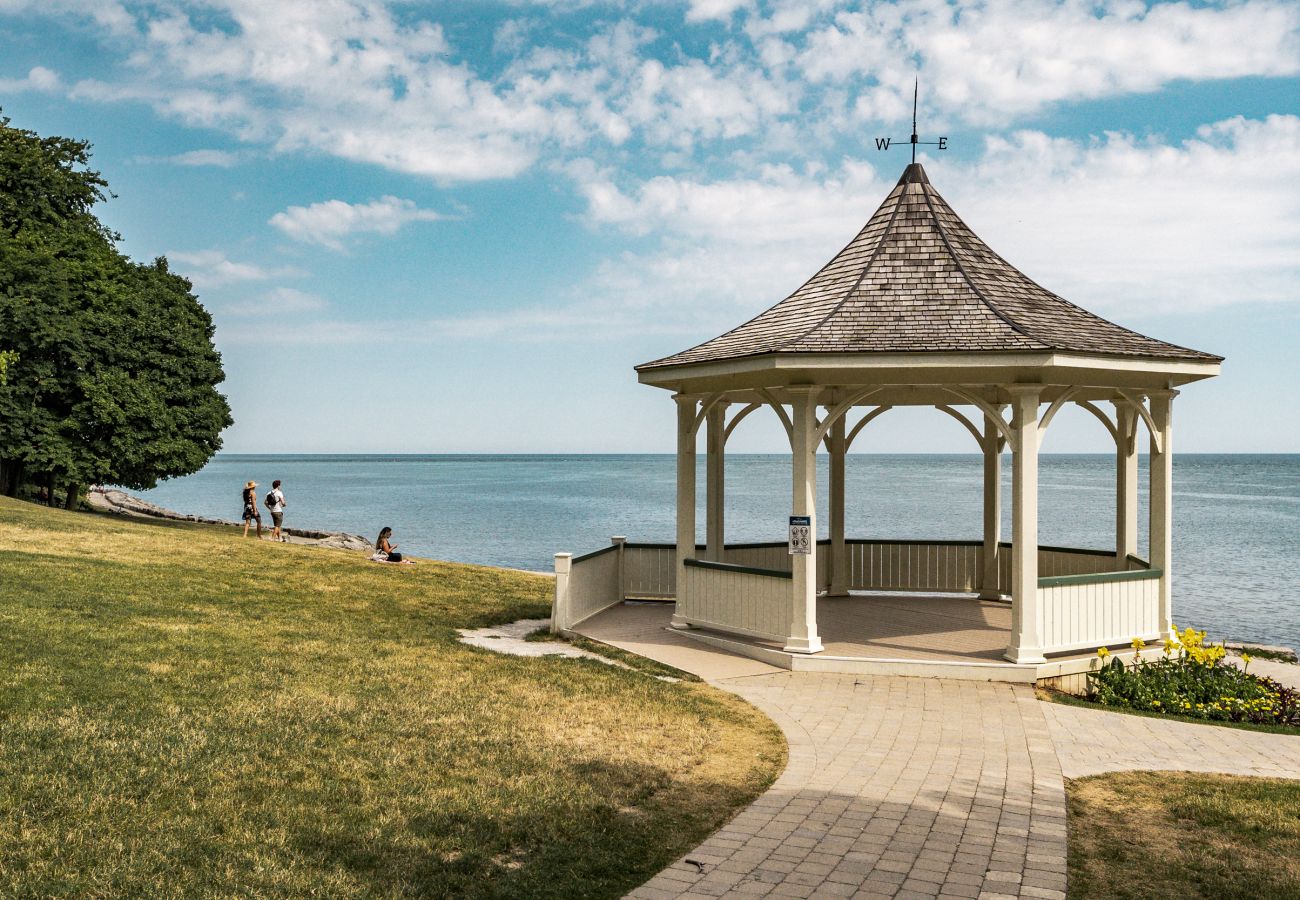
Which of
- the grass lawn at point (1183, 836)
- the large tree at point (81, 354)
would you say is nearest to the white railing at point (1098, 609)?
the grass lawn at point (1183, 836)

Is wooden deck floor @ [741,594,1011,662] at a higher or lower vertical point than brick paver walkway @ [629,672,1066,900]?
higher

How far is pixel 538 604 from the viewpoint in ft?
55.9

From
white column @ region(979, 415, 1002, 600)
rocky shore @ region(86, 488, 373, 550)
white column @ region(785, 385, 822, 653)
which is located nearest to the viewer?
white column @ region(785, 385, 822, 653)

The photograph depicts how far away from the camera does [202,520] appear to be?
42.8 meters

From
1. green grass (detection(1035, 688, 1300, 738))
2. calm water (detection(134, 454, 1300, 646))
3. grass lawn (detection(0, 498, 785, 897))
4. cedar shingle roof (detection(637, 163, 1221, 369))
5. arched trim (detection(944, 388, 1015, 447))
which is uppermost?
cedar shingle roof (detection(637, 163, 1221, 369))

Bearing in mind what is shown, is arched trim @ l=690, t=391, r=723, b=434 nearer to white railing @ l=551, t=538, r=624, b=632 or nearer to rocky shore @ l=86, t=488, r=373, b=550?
white railing @ l=551, t=538, r=624, b=632

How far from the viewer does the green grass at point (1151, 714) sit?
31.1 feet

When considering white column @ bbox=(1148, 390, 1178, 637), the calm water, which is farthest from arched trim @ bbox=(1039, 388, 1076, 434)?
the calm water

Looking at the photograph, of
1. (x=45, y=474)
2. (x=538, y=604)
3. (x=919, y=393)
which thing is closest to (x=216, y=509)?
(x=45, y=474)

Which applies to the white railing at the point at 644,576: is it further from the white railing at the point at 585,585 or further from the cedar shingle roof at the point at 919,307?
the cedar shingle roof at the point at 919,307

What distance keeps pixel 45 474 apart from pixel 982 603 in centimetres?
2922

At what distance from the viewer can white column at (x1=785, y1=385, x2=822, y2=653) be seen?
1158 cm

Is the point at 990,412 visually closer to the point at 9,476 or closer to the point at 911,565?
Result: the point at 911,565

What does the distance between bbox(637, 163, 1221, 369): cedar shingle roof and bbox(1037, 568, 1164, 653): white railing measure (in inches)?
103
